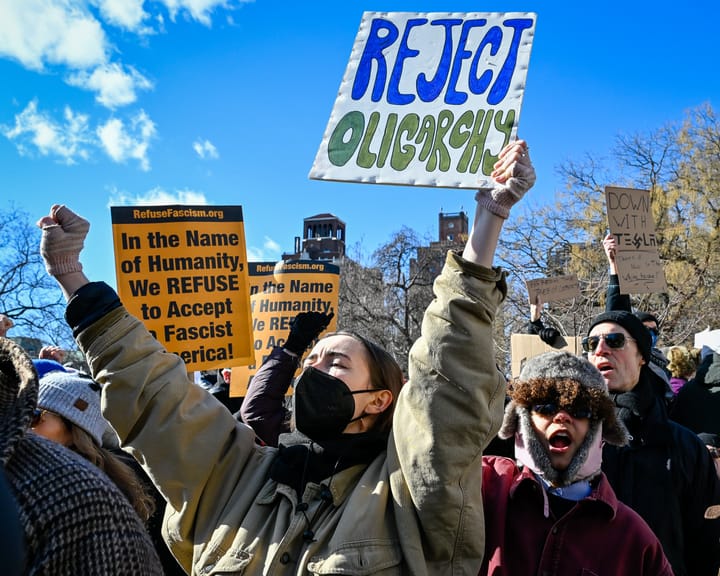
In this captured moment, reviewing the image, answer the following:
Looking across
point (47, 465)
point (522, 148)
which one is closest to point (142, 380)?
point (47, 465)

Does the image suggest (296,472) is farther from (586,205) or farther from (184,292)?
(586,205)

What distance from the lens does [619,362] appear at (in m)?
3.36

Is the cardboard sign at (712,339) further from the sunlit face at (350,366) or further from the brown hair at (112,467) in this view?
the brown hair at (112,467)

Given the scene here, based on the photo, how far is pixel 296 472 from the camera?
6.82 ft

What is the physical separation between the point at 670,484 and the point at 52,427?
8.53 feet

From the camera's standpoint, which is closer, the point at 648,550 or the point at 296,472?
the point at 296,472

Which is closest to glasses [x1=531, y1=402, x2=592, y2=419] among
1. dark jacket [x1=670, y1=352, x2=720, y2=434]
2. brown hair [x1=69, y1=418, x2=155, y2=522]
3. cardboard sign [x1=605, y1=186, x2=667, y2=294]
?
brown hair [x1=69, y1=418, x2=155, y2=522]

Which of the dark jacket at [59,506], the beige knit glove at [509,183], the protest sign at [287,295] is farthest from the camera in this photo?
the protest sign at [287,295]

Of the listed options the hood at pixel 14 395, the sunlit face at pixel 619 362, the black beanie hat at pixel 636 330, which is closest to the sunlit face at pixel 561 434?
the sunlit face at pixel 619 362

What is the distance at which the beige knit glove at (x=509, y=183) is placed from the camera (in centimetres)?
201

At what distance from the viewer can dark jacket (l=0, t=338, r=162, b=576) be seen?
0.95 m

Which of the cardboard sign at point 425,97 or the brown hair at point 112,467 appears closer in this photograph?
the brown hair at point 112,467

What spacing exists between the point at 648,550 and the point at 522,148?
55.2 inches

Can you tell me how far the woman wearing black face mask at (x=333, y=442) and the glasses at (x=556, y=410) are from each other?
1.98 ft
